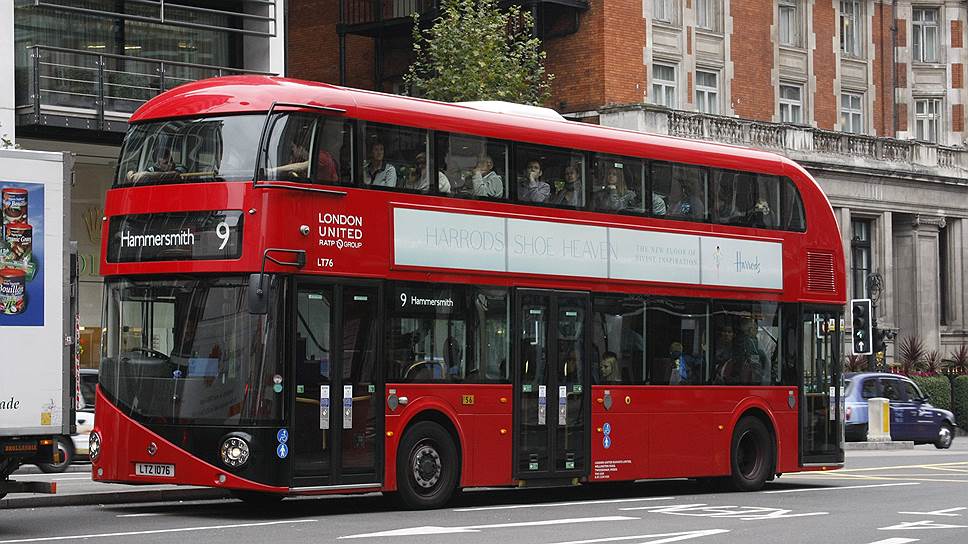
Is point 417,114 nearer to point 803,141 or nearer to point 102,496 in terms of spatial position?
point 102,496

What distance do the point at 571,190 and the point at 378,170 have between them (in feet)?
10.5

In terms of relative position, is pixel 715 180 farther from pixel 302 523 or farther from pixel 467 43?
pixel 467 43

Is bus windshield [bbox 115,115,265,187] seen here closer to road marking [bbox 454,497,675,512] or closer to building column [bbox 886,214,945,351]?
road marking [bbox 454,497,675,512]

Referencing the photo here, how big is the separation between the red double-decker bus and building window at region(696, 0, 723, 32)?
24970 mm

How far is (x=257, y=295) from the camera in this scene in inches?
632

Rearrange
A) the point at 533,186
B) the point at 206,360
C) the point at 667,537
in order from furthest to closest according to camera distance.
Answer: the point at 533,186 < the point at 206,360 < the point at 667,537

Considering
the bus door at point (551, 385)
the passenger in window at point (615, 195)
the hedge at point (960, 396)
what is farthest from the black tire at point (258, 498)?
the hedge at point (960, 396)

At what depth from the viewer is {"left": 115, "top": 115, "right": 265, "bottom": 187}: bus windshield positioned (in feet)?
54.2

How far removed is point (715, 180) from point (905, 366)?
2934cm

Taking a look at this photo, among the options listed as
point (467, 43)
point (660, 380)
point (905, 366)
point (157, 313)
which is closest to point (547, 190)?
point (660, 380)

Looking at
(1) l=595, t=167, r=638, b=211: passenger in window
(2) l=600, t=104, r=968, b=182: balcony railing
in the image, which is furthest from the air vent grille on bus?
(2) l=600, t=104, r=968, b=182: balcony railing

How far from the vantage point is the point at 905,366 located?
49281 mm

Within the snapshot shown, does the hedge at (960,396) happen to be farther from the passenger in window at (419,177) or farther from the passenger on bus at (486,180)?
the passenger in window at (419,177)

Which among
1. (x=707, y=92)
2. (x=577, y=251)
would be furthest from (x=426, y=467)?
(x=707, y=92)
